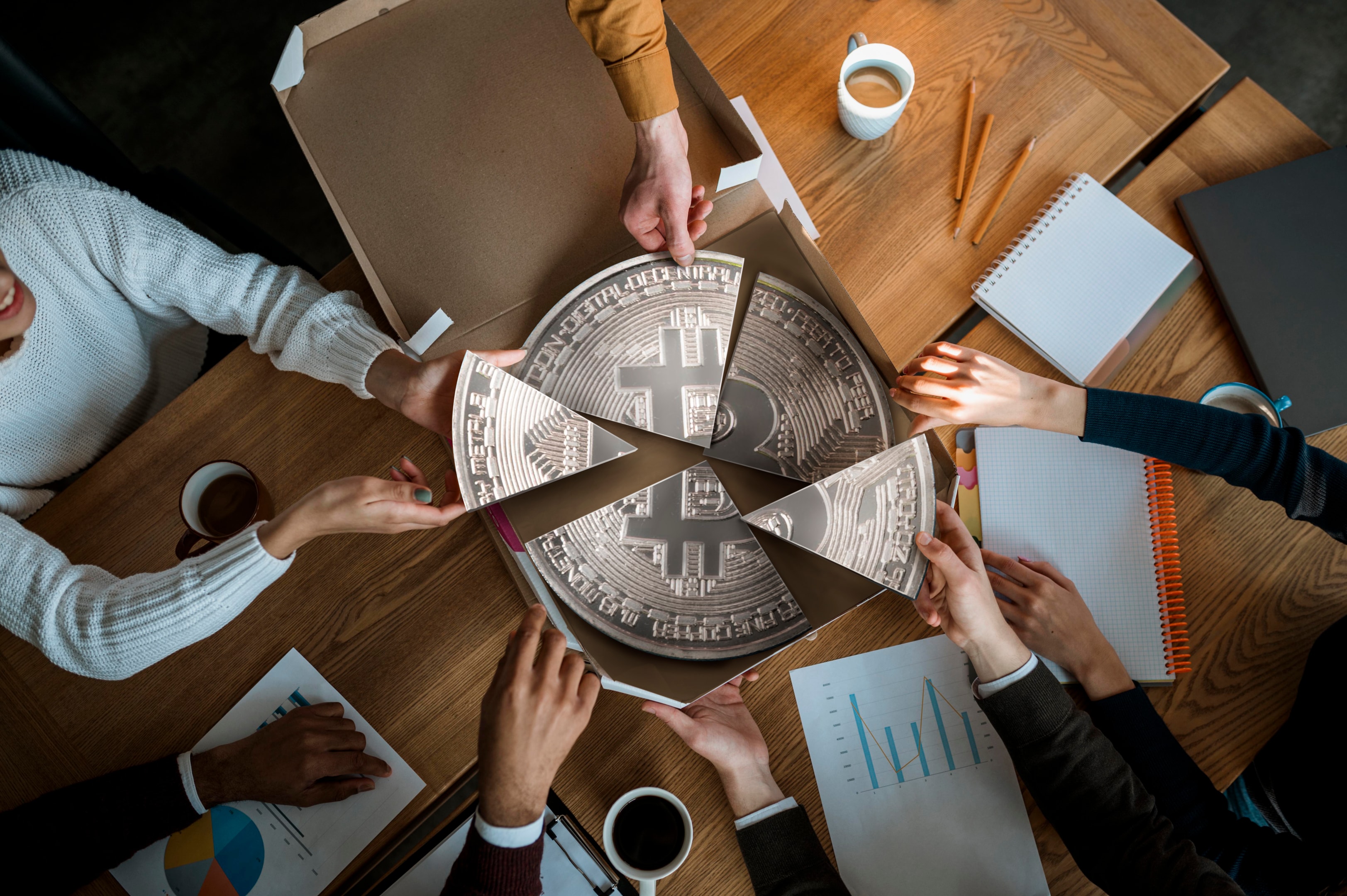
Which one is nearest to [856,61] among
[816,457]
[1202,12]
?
[816,457]

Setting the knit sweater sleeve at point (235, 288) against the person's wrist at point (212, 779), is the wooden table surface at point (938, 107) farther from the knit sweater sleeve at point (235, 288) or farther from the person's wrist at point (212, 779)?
the person's wrist at point (212, 779)

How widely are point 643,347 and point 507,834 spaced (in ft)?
1.83

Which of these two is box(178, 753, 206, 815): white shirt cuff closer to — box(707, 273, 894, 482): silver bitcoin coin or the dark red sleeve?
the dark red sleeve

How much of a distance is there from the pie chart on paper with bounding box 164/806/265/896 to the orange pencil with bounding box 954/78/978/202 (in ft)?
3.98

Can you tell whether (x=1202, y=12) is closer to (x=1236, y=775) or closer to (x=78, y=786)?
(x=1236, y=775)

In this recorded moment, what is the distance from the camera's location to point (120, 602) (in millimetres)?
830

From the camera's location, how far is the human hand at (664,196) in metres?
0.88

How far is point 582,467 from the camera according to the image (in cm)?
86

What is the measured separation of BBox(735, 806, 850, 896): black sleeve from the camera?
79 centimetres

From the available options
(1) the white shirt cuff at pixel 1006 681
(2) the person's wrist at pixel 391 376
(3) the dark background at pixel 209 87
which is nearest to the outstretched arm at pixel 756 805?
(1) the white shirt cuff at pixel 1006 681

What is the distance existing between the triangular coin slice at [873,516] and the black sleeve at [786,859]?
0.29 meters

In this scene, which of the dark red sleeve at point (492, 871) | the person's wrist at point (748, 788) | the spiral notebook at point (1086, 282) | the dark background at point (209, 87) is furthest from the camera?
the dark background at point (209, 87)

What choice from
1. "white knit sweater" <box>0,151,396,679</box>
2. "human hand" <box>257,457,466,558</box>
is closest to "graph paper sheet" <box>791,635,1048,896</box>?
"human hand" <box>257,457,466,558</box>

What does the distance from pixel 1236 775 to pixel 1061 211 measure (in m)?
0.75
